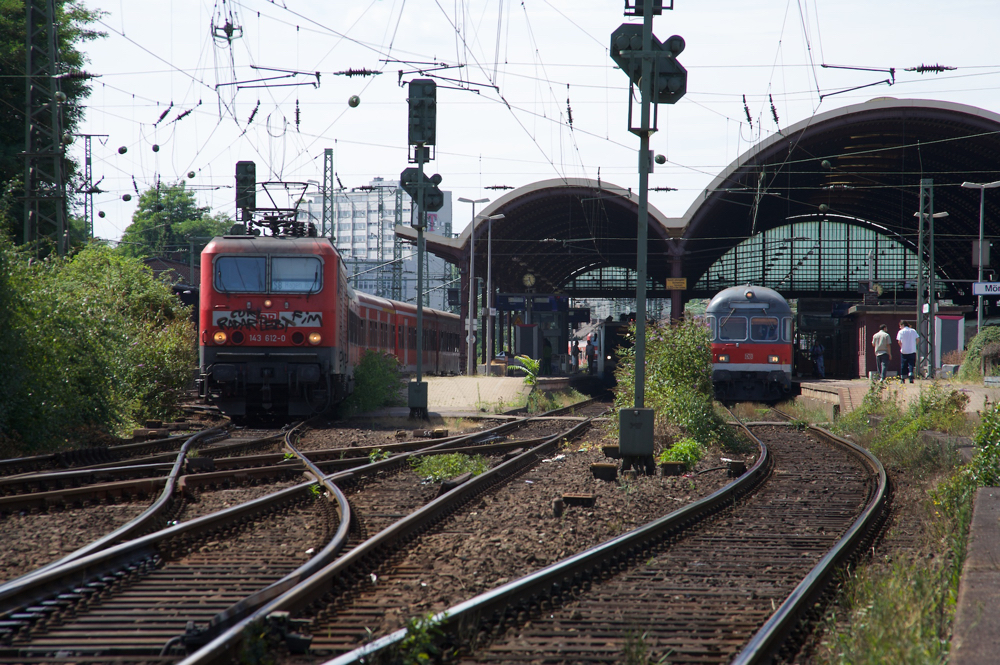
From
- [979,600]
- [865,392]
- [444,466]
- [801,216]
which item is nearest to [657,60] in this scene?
[444,466]

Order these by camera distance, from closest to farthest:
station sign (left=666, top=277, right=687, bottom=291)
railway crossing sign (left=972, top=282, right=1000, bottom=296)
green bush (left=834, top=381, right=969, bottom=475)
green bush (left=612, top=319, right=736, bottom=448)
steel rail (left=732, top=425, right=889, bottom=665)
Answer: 1. steel rail (left=732, top=425, right=889, bottom=665)
2. green bush (left=834, top=381, right=969, bottom=475)
3. green bush (left=612, top=319, right=736, bottom=448)
4. railway crossing sign (left=972, top=282, right=1000, bottom=296)
5. station sign (left=666, top=277, right=687, bottom=291)

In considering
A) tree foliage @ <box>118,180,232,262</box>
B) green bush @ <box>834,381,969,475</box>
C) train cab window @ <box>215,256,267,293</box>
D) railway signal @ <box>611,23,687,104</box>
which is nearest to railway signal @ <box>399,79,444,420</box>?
train cab window @ <box>215,256,267,293</box>

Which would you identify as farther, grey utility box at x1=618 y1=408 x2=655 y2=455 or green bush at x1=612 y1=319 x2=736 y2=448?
green bush at x1=612 y1=319 x2=736 y2=448

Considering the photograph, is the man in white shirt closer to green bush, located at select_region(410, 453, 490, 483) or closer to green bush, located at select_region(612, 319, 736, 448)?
green bush, located at select_region(612, 319, 736, 448)

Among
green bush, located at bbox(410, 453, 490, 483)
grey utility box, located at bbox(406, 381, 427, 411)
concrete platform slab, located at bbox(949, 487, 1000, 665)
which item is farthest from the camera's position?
grey utility box, located at bbox(406, 381, 427, 411)

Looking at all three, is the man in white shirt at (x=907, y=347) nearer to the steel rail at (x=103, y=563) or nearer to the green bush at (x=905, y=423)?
the green bush at (x=905, y=423)

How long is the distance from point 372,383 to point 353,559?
1447cm

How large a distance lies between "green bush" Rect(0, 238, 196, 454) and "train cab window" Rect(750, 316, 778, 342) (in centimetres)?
1447

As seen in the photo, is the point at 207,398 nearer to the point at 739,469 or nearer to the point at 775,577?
the point at 739,469

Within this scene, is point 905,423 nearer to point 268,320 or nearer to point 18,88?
point 268,320

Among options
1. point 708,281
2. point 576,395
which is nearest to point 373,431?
point 576,395

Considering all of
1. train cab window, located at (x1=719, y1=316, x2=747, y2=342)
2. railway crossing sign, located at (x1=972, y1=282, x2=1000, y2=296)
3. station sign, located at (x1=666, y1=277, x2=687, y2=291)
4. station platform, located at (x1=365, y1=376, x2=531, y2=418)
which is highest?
station sign, located at (x1=666, y1=277, x2=687, y2=291)

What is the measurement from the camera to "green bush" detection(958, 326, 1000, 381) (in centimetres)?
2233

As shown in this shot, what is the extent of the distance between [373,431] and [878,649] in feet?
40.5
